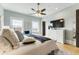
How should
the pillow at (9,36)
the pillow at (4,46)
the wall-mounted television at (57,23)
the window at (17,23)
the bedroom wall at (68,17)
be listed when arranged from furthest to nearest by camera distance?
the wall-mounted television at (57,23)
the window at (17,23)
the bedroom wall at (68,17)
the pillow at (9,36)
the pillow at (4,46)

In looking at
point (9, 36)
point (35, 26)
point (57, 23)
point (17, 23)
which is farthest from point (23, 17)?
point (9, 36)

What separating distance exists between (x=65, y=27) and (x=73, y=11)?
4.29 feet

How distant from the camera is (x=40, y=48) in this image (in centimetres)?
179

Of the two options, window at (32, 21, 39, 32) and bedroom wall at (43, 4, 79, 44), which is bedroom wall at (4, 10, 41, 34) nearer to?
window at (32, 21, 39, 32)

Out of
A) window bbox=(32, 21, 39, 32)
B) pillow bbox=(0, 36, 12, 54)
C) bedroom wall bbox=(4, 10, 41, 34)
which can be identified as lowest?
pillow bbox=(0, 36, 12, 54)

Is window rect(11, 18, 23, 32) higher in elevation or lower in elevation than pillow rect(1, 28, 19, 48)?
higher

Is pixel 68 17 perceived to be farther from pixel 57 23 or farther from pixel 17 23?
pixel 17 23

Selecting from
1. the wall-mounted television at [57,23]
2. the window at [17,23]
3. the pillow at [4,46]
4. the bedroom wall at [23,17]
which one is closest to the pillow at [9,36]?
the pillow at [4,46]

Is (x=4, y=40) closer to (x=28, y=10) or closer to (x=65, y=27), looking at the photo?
(x=28, y=10)

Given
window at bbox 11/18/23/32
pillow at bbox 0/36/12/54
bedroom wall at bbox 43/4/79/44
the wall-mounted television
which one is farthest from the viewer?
the wall-mounted television

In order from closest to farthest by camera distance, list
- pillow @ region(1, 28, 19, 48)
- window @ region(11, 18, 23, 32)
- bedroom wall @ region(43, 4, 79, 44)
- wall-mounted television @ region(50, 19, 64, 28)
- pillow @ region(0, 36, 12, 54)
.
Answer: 1. pillow @ region(0, 36, 12, 54)
2. pillow @ region(1, 28, 19, 48)
3. bedroom wall @ region(43, 4, 79, 44)
4. window @ region(11, 18, 23, 32)
5. wall-mounted television @ region(50, 19, 64, 28)

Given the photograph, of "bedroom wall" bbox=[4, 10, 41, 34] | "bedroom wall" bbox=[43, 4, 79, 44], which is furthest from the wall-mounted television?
"bedroom wall" bbox=[4, 10, 41, 34]

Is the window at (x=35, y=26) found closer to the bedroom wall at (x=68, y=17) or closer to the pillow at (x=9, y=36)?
the bedroom wall at (x=68, y=17)

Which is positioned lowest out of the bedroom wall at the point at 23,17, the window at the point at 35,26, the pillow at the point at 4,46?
the pillow at the point at 4,46
